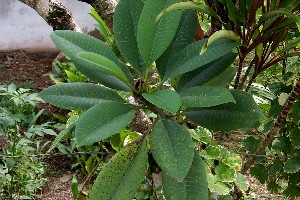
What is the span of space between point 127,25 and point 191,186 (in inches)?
17.7

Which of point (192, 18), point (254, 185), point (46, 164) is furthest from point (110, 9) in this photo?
point (46, 164)

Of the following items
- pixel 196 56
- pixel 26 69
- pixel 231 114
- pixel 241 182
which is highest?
pixel 196 56

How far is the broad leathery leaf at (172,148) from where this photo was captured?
1037 mm

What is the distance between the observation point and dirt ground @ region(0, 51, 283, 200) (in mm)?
2943

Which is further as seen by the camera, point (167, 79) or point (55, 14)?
point (55, 14)

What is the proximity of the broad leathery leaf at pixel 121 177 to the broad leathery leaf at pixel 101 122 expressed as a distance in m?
0.15

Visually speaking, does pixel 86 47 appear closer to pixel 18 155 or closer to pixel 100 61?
pixel 100 61

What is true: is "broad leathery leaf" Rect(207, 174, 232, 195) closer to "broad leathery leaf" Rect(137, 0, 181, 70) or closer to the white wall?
"broad leathery leaf" Rect(137, 0, 181, 70)

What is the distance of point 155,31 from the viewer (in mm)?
1136

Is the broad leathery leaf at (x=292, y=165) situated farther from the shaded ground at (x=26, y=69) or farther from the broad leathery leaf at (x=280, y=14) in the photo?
the shaded ground at (x=26, y=69)

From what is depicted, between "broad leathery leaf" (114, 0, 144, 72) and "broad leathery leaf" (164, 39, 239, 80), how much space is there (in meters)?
0.11

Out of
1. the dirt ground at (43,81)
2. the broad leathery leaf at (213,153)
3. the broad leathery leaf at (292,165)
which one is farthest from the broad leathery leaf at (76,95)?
the dirt ground at (43,81)

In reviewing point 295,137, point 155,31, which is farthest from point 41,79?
point 155,31

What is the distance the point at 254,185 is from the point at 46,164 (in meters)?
1.42
